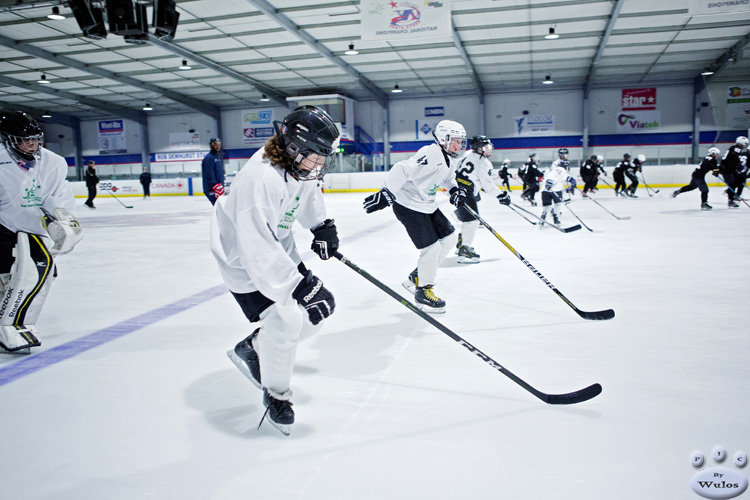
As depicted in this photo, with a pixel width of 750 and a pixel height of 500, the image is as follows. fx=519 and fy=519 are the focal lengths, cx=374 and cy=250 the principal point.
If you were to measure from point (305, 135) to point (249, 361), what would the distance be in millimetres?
945

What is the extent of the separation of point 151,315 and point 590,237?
5.40 m

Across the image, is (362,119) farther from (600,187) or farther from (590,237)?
(590,237)

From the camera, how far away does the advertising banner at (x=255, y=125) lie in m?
24.3

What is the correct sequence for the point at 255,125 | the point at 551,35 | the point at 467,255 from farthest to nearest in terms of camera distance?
the point at 255,125 → the point at 551,35 → the point at 467,255

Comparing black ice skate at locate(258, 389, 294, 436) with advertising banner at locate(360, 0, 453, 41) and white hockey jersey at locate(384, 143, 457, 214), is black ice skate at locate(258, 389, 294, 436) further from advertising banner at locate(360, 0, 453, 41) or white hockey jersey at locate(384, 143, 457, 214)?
advertising banner at locate(360, 0, 453, 41)

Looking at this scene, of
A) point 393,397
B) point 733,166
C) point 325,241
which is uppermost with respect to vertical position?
point 733,166

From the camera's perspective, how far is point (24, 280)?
8.45 ft

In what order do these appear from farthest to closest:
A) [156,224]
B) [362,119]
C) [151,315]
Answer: [362,119] < [156,224] < [151,315]

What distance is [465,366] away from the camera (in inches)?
92.4

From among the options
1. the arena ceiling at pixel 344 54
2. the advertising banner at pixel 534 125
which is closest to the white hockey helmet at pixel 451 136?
the arena ceiling at pixel 344 54

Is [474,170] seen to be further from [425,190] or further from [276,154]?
[276,154]

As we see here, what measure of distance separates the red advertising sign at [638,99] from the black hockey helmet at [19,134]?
2189cm

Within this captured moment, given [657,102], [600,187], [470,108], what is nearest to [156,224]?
[600,187]

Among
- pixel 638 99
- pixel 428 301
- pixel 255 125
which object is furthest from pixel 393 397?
pixel 255 125
